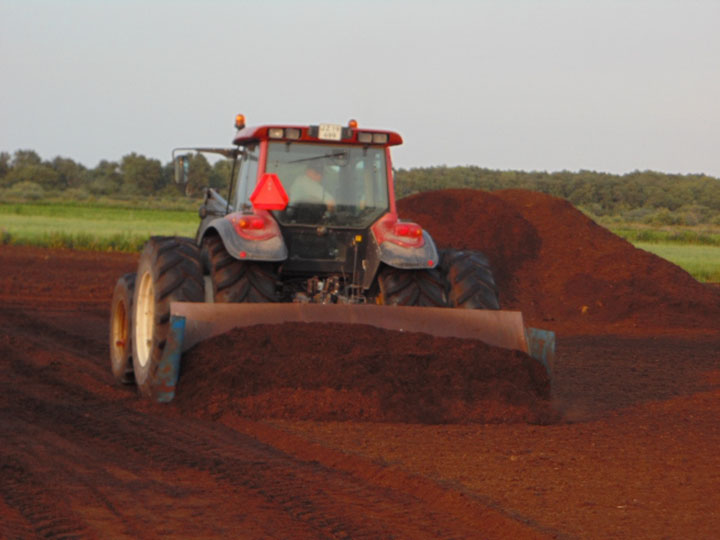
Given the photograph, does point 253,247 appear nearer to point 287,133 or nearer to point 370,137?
point 287,133

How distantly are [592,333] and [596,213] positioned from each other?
2636cm

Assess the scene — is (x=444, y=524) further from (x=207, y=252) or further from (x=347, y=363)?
(x=207, y=252)

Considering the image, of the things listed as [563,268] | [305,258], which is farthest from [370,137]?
[563,268]

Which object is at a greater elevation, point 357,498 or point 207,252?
point 207,252

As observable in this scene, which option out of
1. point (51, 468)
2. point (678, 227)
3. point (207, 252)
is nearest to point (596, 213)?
point (678, 227)

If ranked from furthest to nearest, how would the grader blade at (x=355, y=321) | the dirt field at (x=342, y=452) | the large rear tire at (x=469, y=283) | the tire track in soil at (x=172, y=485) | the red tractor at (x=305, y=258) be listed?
the large rear tire at (x=469, y=283), the red tractor at (x=305, y=258), the grader blade at (x=355, y=321), the dirt field at (x=342, y=452), the tire track in soil at (x=172, y=485)

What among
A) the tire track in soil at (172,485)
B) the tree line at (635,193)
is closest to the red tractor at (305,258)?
the tire track in soil at (172,485)

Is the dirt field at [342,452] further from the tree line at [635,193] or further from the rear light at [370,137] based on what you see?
the tree line at [635,193]

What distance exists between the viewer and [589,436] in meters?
7.39

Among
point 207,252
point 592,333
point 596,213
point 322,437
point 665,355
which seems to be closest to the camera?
point 322,437

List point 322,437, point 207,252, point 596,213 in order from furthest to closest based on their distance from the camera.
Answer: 1. point 596,213
2. point 207,252
3. point 322,437

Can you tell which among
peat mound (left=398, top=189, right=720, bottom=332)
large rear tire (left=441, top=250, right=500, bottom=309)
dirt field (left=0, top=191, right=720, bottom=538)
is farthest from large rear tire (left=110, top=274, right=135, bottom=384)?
peat mound (left=398, top=189, right=720, bottom=332)

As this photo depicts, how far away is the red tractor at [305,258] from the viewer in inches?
320

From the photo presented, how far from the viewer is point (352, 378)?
7590 millimetres
